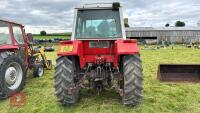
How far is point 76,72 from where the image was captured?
619 cm

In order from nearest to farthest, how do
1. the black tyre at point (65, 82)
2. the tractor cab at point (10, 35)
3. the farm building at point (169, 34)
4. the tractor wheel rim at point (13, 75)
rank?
1. the black tyre at point (65, 82)
2. the tractor wheel rim at point (13, 75)
3. the tractor cab at point (10, 35)
4. the farm building at point (169, 34)

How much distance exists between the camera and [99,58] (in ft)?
19.7

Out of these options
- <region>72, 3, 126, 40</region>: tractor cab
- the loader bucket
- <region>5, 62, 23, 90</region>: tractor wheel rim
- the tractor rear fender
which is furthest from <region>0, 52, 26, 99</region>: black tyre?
the loader bucket

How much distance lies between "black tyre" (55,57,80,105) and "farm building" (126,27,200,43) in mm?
41337

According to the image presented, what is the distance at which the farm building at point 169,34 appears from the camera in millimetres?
47562

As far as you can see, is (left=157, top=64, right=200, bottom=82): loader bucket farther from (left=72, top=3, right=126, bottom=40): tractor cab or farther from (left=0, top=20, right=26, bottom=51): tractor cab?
(left=0, top=20, right=26, bottom=51): tractor cab

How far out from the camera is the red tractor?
5645 mm

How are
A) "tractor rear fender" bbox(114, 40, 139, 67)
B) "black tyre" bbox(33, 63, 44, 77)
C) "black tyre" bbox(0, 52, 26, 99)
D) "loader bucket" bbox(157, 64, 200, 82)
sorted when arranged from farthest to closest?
"black tyre" bbox(33, 63, 44, 77) → "loader bucket" bbox(157, 64, 200, 82) → "black tyre" bbox(0, 52, 26, 99) → "tractor rear fender" bbox(114, 40, 139, 67)

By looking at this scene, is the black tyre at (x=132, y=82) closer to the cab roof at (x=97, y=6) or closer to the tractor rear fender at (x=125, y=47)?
the tractor rear fender at (x=125, y=47)

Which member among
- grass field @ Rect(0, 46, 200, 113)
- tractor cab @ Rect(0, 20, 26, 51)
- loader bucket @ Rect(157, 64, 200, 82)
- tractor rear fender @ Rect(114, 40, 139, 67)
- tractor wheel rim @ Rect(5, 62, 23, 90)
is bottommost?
grass field @ Rect(0, 46, 200, 113)

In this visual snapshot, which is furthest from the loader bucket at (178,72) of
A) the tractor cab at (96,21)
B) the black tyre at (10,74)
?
the black tyre at (10,74)

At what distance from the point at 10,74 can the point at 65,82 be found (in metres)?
2.00

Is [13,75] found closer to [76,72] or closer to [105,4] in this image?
[76,72]

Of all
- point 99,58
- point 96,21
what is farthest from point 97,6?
point 99,58
